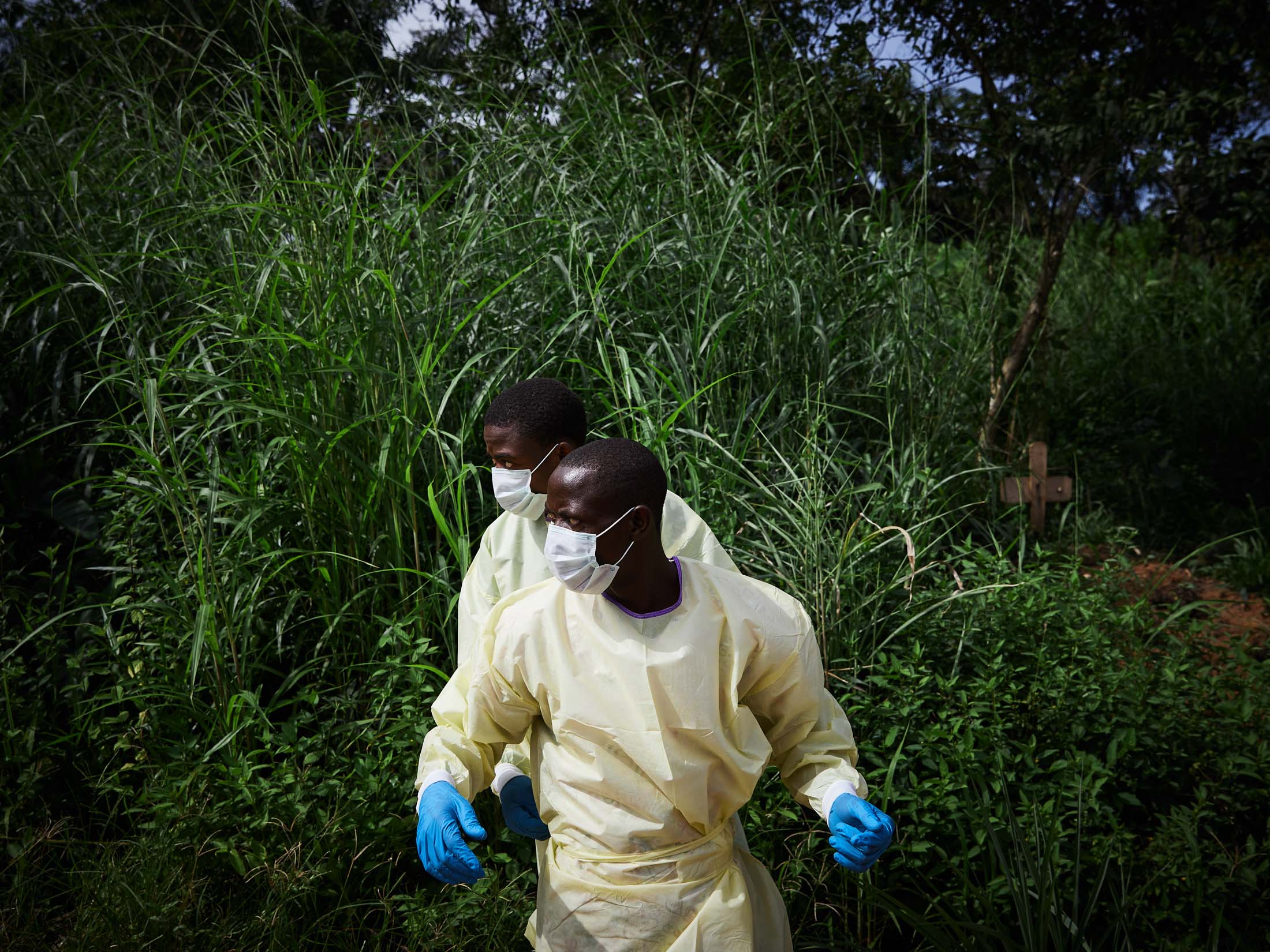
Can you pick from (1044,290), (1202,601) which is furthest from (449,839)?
(1044,290)

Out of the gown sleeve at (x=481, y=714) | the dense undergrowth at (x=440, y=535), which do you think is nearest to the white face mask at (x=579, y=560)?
the gown sleeve at (x=481, y=714)

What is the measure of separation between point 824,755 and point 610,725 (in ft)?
1.18

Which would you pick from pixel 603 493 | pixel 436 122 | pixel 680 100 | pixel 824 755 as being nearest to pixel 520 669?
pixel 603 493

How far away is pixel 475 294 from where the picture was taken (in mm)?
Answer: 3695

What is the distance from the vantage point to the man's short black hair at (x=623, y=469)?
160 centimetres

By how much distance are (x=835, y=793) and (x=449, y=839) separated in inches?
23.6

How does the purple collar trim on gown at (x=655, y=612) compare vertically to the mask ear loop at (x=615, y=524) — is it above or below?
below

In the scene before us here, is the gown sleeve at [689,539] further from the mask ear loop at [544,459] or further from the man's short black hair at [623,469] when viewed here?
the man's short black hair at [623,469]

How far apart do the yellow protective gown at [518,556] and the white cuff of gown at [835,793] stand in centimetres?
53

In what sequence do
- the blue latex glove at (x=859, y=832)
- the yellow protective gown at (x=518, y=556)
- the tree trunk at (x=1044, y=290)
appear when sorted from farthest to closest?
the tree trunk at (x=1044, y=290)
the yellow protective gown at (x=518, y=556)
the blue latex glove at (x=859, y=832)

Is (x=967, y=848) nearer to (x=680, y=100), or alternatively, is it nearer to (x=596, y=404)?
(x=596, y=404)

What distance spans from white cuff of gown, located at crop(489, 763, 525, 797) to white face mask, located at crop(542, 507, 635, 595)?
46 centimetres

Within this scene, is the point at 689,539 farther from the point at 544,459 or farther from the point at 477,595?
the point at 477,595

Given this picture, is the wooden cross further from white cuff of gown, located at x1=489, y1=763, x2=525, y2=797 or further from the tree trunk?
white cuff of gown, located at x1=489, y1=763, x2=525, y2=797
